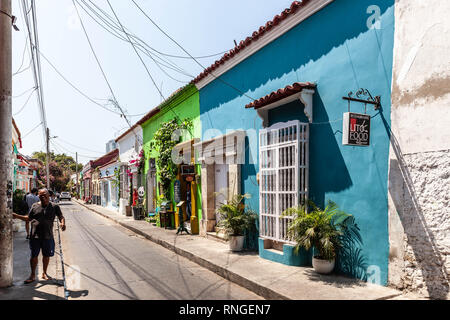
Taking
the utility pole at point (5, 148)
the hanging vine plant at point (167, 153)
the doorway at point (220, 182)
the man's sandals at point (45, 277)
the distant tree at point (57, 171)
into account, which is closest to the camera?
the utility pole at point (5, 148)

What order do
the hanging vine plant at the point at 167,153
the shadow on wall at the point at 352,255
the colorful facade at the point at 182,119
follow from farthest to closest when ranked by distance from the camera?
1. the hanging vine plant at the point at 167,153
2. the colorful facade at the point at 182,119
3. the shadow on wall at the point at 352,255

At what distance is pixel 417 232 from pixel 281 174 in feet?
9.20

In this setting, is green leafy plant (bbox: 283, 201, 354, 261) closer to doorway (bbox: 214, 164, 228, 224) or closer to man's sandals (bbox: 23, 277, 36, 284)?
doorway (bbox: 214, 164, 228, 224)

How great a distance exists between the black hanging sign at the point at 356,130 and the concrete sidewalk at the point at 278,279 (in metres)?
2.17

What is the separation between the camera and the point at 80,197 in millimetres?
51438

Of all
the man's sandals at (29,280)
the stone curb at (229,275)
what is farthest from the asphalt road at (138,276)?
the man's sandals at (29,280)

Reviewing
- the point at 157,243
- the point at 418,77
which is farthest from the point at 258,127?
the point at 157,243

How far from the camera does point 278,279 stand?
5.52 m

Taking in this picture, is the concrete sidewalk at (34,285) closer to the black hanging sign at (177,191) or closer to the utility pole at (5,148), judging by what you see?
the utility pole at (5,148)

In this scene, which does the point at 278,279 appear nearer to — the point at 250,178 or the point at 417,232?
the point at 417,232

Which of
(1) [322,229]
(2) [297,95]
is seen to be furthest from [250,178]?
(1) [322,229]

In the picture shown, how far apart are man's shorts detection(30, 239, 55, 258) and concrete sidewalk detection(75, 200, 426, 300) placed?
310 centimetres

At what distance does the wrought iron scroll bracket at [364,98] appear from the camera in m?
5.03

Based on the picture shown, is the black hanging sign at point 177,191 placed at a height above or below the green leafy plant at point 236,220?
above
